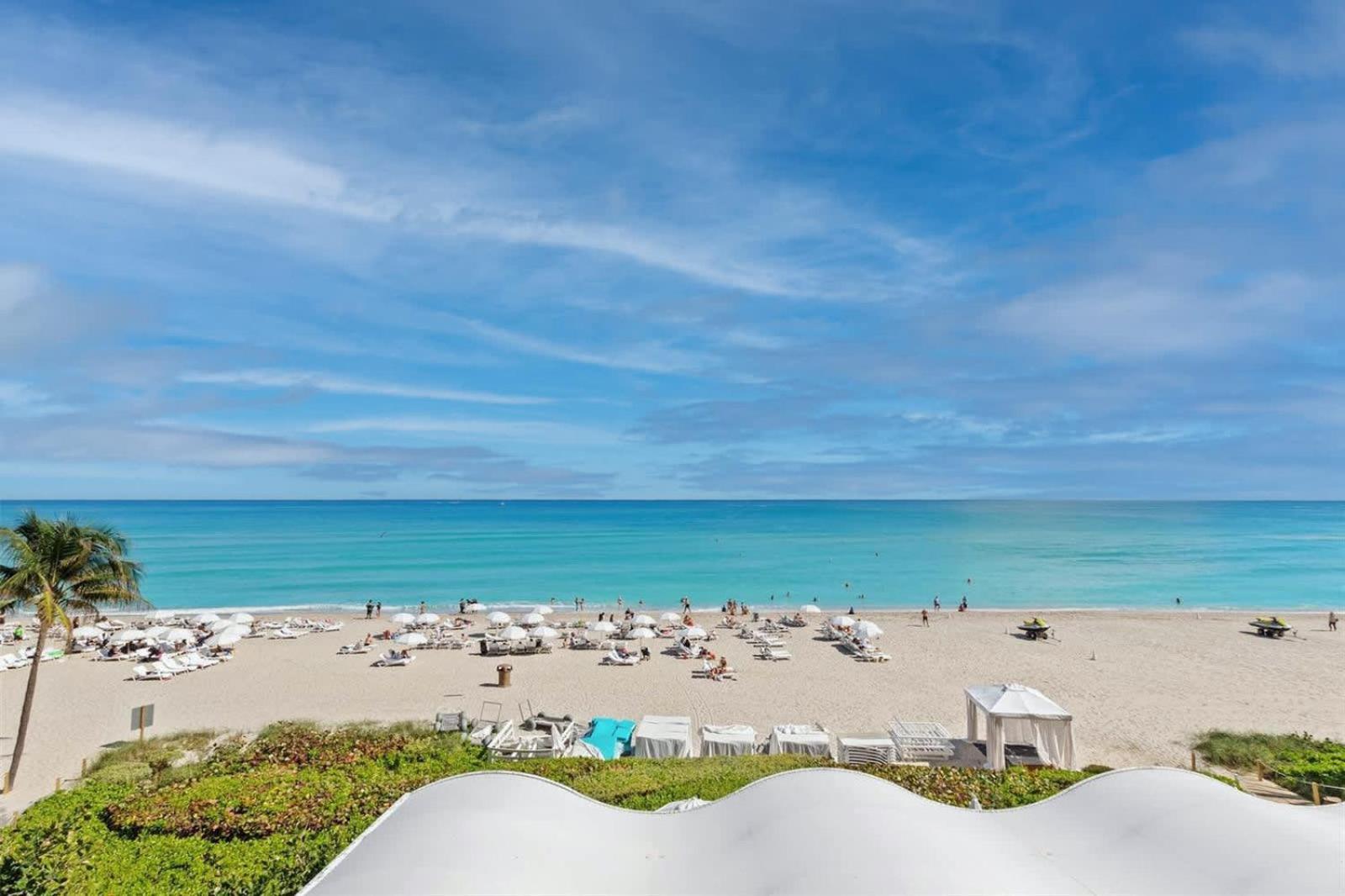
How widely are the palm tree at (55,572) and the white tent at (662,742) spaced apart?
1144 cm

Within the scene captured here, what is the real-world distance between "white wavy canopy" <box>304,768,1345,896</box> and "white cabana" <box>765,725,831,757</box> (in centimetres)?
821

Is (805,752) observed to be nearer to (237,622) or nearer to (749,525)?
(237,622)

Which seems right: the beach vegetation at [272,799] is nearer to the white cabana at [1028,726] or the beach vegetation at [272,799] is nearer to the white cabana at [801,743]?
the white cabana at [801,743]

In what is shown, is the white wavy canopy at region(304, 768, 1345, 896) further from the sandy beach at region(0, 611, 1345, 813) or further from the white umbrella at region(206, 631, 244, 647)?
the white umbrella at region(206, 631, 244, 647)

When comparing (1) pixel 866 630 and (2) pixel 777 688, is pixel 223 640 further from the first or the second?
(1) pixel 866 630

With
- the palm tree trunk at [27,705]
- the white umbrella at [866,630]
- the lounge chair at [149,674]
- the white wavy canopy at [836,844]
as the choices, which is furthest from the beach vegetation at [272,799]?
the white umbrella at [866,630]

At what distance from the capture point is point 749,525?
403 feet

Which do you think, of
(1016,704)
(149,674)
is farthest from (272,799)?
(149,674)

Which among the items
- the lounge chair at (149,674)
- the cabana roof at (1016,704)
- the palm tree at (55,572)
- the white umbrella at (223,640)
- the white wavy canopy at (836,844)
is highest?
the palm tree at (55,572)

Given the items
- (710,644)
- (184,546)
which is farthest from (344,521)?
(710,644)

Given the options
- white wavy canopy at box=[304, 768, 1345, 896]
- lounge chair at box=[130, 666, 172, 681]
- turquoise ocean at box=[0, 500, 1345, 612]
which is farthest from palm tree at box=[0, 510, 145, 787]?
white wavy canopy at box=[304, 768, 1345, 896]

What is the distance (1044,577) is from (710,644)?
37.7 m

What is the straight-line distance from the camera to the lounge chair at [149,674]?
22.0 metres

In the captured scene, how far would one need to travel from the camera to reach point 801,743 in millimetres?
13312
